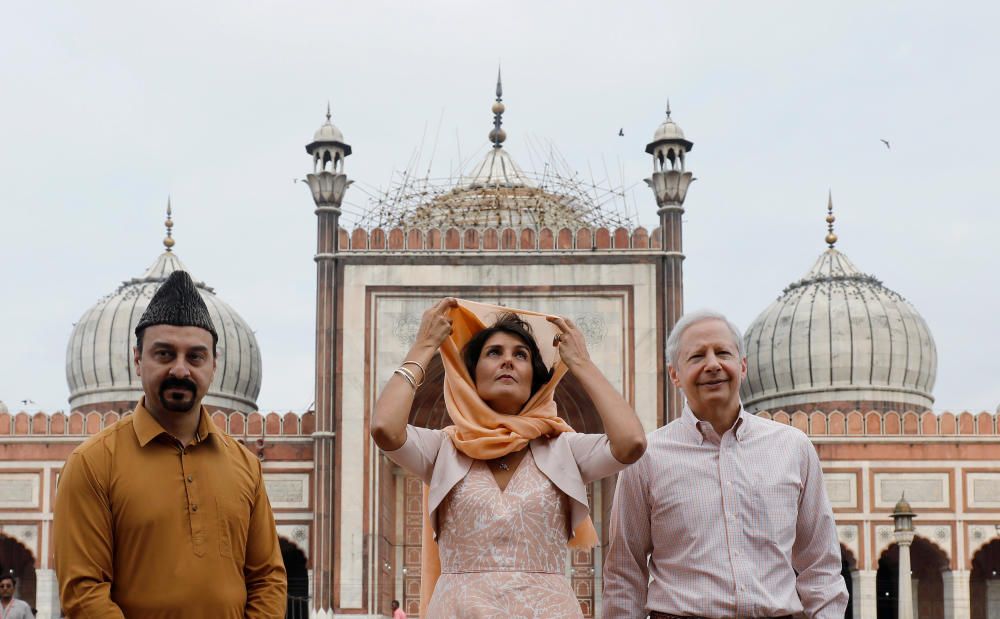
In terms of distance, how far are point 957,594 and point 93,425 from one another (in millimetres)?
12149

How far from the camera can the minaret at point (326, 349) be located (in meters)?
20.7

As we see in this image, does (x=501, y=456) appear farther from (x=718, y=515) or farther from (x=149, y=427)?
(x=149, y=427)

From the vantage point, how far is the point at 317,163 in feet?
72.2

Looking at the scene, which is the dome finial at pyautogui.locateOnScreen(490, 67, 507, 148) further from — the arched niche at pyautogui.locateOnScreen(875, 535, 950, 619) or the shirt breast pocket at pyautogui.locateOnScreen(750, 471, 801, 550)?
the shirt breast pocket at pyautogui.locateOnScreen(750, 471, 801, 550)

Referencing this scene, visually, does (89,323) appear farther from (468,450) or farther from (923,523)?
(468,450)

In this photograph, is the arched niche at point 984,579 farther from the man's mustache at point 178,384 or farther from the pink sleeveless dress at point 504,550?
the man's mustache at point 178,384

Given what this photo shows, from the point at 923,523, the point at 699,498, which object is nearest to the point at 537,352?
the point at 699,498

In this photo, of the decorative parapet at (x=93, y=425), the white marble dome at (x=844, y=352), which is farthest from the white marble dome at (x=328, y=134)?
the white marble dome at (x=844, y=352)

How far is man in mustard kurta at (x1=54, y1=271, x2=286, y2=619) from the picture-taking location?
372 cm

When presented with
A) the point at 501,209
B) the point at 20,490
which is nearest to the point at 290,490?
the point at 20,490

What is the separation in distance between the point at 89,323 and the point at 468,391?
78.6ft

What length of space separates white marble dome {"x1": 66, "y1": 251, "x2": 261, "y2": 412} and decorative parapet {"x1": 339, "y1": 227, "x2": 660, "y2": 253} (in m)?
5.57

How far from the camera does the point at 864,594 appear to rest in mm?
21328

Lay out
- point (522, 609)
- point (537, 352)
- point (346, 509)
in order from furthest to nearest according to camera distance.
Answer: point (346, 509), point (537, 352), point (522, 609)
